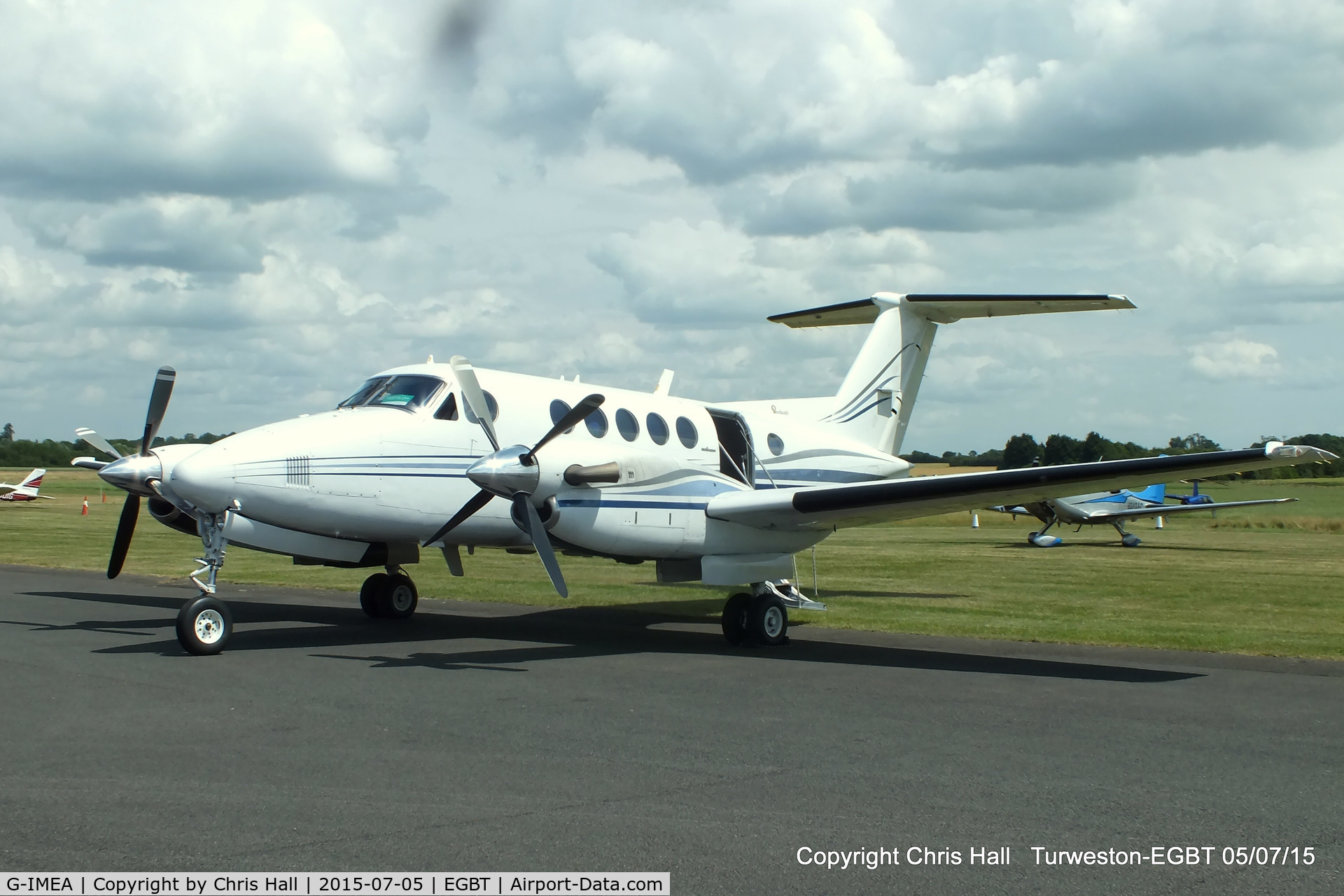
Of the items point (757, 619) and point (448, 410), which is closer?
point (448, 410)

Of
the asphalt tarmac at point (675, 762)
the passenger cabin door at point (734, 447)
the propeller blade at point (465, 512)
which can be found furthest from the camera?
the passenger cabin door at point (734, 447)

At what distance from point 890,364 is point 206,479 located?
1152 centimetres

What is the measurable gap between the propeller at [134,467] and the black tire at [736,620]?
22.6 ft

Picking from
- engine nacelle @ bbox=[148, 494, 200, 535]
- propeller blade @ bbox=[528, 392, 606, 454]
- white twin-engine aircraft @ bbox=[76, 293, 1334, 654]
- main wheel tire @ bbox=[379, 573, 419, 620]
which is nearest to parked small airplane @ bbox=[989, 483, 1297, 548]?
white twin-engine aircraft @ bbox=[76, 293, 1334, 654]

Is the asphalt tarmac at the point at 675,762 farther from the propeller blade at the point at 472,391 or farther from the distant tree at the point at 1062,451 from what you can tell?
the distant tree at the point at 1062,451

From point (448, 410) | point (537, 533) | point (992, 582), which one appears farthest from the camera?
point (992, 582)

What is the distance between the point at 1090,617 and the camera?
16547mm

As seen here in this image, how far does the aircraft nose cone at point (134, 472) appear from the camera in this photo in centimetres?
1191

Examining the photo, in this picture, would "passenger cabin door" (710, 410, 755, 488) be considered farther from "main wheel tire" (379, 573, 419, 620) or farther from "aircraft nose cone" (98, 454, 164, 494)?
"aircraft nose cone" (98, 454, 164, 494)

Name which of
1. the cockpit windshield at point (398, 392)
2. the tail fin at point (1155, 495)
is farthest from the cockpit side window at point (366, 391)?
the tail fin at point (1155, 495)

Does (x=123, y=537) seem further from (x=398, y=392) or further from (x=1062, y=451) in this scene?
(x=1062, y=451)

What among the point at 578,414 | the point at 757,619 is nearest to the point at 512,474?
the point at 578,414

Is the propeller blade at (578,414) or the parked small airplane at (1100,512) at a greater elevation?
the propeller blade at (578,414)

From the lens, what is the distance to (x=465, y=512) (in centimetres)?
1270
